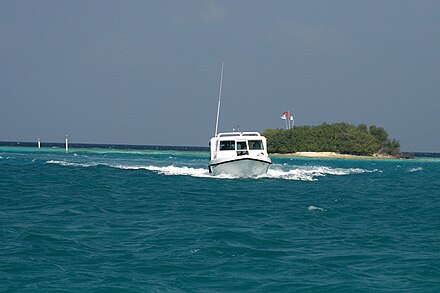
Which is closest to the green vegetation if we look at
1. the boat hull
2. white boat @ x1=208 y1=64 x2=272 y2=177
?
white boat @ x1=208 y1=64 x2=272 y2=177

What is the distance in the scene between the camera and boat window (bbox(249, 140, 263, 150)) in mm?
46906

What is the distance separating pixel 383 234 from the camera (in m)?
19.0

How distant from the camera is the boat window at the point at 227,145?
46531 mm

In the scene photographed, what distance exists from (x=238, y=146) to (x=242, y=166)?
3890 mm

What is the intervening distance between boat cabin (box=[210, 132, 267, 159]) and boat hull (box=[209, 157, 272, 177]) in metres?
1.67

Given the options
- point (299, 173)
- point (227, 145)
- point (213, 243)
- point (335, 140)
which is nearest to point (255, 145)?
point (227, 145)

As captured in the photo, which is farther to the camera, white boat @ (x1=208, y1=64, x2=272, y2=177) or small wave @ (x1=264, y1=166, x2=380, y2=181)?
small wave @ (x1=264, y1=166, x2=380, y2=181)

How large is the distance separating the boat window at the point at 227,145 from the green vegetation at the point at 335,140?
10135 centimetres

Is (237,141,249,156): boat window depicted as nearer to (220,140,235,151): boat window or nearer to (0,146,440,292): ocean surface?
(220,140,235,151): boat window

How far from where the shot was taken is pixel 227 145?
4666 cm

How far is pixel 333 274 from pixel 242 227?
20.8ft

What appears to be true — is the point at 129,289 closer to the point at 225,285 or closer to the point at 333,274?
the point at 225,285

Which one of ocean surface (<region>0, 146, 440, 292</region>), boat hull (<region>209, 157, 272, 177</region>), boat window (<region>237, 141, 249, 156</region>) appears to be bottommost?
ocean surface (<region>0, 146, 440, 292</region>)

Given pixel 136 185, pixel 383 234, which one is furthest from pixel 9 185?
pixel 383 234
